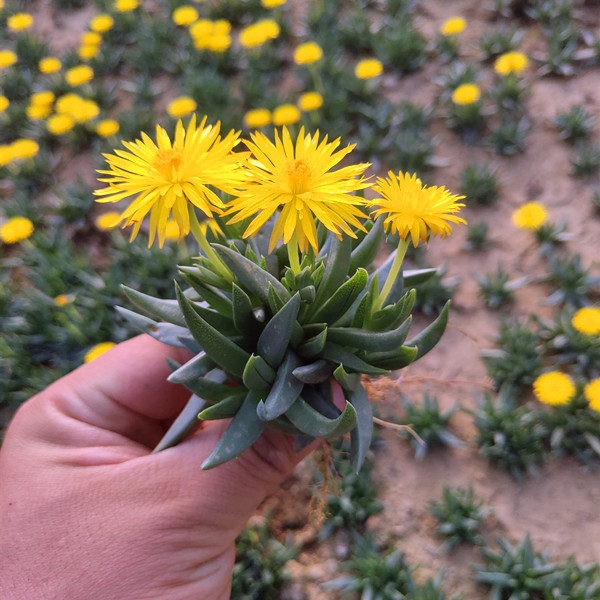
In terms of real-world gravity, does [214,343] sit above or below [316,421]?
above

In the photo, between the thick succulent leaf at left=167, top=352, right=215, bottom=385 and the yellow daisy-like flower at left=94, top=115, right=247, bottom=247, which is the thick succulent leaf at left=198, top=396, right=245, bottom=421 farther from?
the yellow daisy-like flower at left=94, top=115, right=247, bottom=247

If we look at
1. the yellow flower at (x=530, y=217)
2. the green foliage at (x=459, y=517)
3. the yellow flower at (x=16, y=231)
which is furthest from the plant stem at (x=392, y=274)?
the yellow flower at (x=16, y=231)

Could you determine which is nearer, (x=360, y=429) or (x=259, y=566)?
(x=360, y=429)

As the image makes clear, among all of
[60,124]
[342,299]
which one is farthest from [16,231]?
[342,299]

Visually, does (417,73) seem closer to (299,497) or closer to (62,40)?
(299,497)

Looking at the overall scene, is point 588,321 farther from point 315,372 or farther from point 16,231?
point 16,231

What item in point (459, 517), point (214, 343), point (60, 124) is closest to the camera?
point (214, 343)

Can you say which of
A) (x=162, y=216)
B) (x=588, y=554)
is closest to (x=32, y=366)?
(x=162, y=216)

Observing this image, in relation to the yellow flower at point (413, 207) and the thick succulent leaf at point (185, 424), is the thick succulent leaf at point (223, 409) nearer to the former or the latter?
the thick succulent leaf at point (185, 424)
